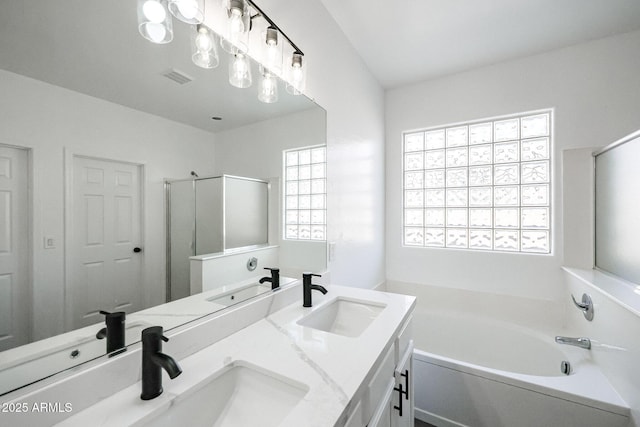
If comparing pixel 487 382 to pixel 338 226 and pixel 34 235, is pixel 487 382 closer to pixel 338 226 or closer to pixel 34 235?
pixel 338 226

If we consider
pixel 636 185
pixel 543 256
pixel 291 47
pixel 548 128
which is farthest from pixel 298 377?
pixel 548 128

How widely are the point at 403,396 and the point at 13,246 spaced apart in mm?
1441

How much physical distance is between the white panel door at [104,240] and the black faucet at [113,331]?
0.08ft

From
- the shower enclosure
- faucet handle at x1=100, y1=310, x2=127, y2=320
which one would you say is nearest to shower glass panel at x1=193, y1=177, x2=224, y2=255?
the shower enclosure

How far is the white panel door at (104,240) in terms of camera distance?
644 mm

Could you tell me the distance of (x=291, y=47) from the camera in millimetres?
1452

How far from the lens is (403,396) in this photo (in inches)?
46.9

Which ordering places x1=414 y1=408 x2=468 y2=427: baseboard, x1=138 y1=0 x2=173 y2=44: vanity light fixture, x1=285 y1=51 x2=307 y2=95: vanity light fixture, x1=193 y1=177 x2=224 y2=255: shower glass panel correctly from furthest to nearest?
x1=414 y1=408 x2=468 y2=427: baseboard → x1=285 y1=51 x2=307 y2=95: vanity light fixture → x1=193 y1=177 x2=224 y2=255: shower glass panel → x1=138 y1=0 x2=173 y2=44: vanity light fixture

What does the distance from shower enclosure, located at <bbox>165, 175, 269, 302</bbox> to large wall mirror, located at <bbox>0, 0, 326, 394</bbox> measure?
24 mm

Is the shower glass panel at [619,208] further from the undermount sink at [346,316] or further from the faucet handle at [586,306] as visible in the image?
the undermount sink at [346,316]

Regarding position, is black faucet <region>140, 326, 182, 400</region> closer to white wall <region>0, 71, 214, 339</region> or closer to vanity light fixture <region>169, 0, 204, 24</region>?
white wall <region>0, 71, 214, 339</region>

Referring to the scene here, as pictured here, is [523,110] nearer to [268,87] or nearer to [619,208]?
[619,208]

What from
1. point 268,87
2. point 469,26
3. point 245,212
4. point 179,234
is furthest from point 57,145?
point 469,26

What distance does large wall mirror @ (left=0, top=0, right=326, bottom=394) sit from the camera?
21.6 inches
